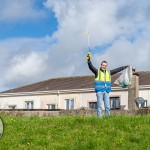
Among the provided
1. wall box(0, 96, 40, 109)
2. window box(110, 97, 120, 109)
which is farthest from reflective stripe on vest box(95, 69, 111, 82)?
wall box(0, 96, 40, 109)

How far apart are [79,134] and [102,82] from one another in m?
4.59

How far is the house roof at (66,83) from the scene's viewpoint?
44356 millimetres

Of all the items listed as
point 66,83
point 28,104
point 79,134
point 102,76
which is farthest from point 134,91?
point 79,134

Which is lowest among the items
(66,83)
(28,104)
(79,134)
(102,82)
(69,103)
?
(79,134)

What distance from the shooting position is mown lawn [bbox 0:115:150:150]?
452 inches

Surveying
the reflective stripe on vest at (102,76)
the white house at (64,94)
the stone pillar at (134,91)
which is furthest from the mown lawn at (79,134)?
the white house at (64,94)

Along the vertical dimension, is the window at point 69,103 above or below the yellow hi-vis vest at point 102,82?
above

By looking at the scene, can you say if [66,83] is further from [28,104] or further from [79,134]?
[79,134]

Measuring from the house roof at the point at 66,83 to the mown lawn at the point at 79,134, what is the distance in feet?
91.6

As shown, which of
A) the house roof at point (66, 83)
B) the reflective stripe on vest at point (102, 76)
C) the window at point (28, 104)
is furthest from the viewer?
the window at point (28, 104)

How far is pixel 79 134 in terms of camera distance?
12367mm

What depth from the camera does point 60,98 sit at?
4572 centimetres

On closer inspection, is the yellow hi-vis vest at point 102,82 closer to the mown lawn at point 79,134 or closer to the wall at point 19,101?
the mown lawn at point 79,134

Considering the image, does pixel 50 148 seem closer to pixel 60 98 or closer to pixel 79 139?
pixel 79 139
